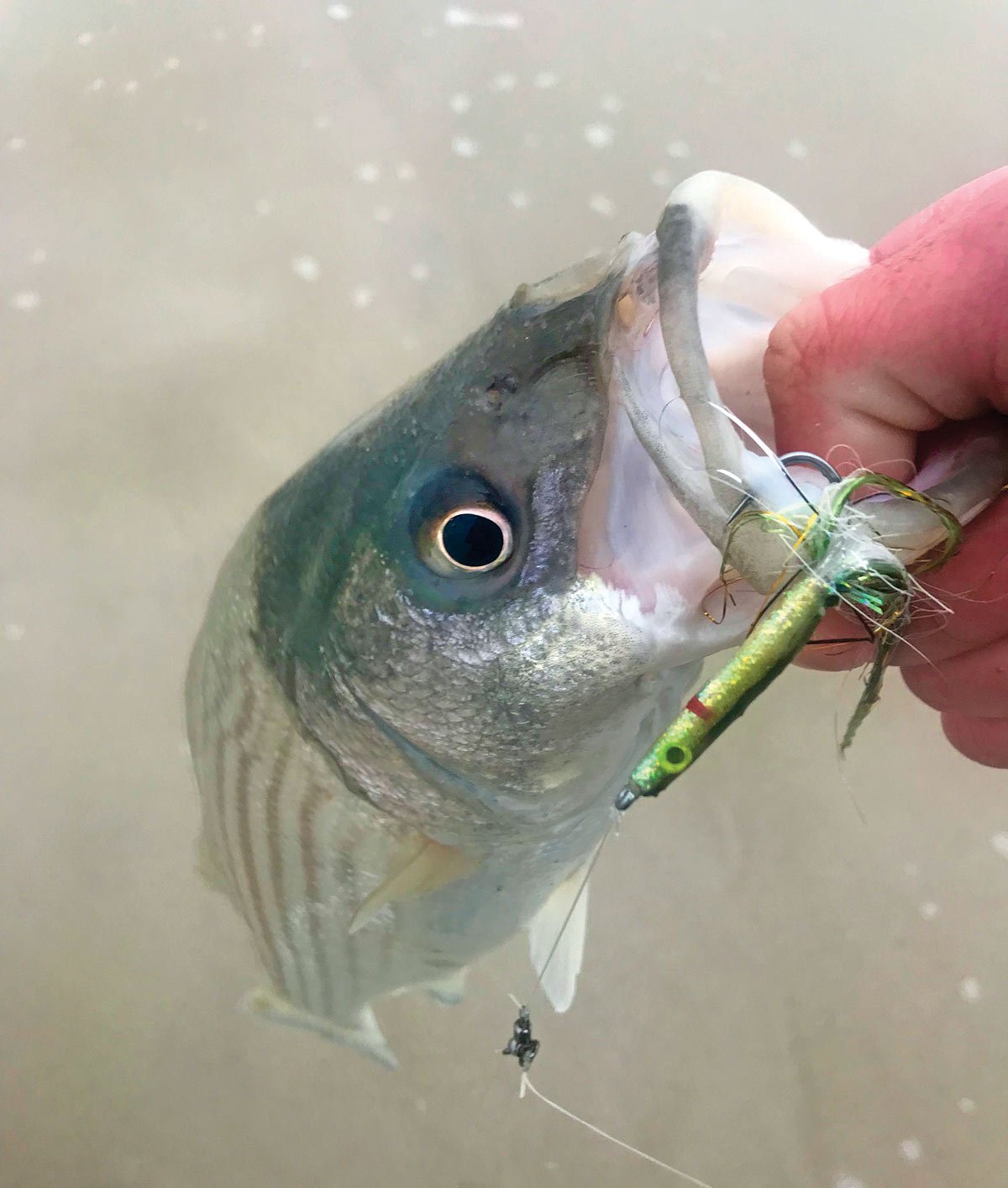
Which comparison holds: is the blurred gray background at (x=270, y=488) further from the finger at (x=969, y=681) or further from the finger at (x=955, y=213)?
the finger at (x=955, y=213)

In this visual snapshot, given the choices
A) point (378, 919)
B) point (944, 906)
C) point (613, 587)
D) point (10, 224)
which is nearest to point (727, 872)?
point (944, 906)

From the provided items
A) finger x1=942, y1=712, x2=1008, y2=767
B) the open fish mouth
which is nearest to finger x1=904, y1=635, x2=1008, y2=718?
finger x1=942, y1=712, x2=1008, y2=767

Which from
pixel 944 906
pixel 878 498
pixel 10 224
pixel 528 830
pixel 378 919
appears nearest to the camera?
pixel 878 498

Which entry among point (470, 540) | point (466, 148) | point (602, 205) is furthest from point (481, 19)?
point (470, 540)

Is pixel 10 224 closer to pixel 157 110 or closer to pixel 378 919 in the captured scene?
pixel 157 110

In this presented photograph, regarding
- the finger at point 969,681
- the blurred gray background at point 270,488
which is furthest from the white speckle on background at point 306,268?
the finger at point 969,681

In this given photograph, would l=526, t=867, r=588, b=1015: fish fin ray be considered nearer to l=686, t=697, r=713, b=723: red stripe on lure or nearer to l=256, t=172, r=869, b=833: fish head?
l=256, t=172, r=869, b=833: fish head
